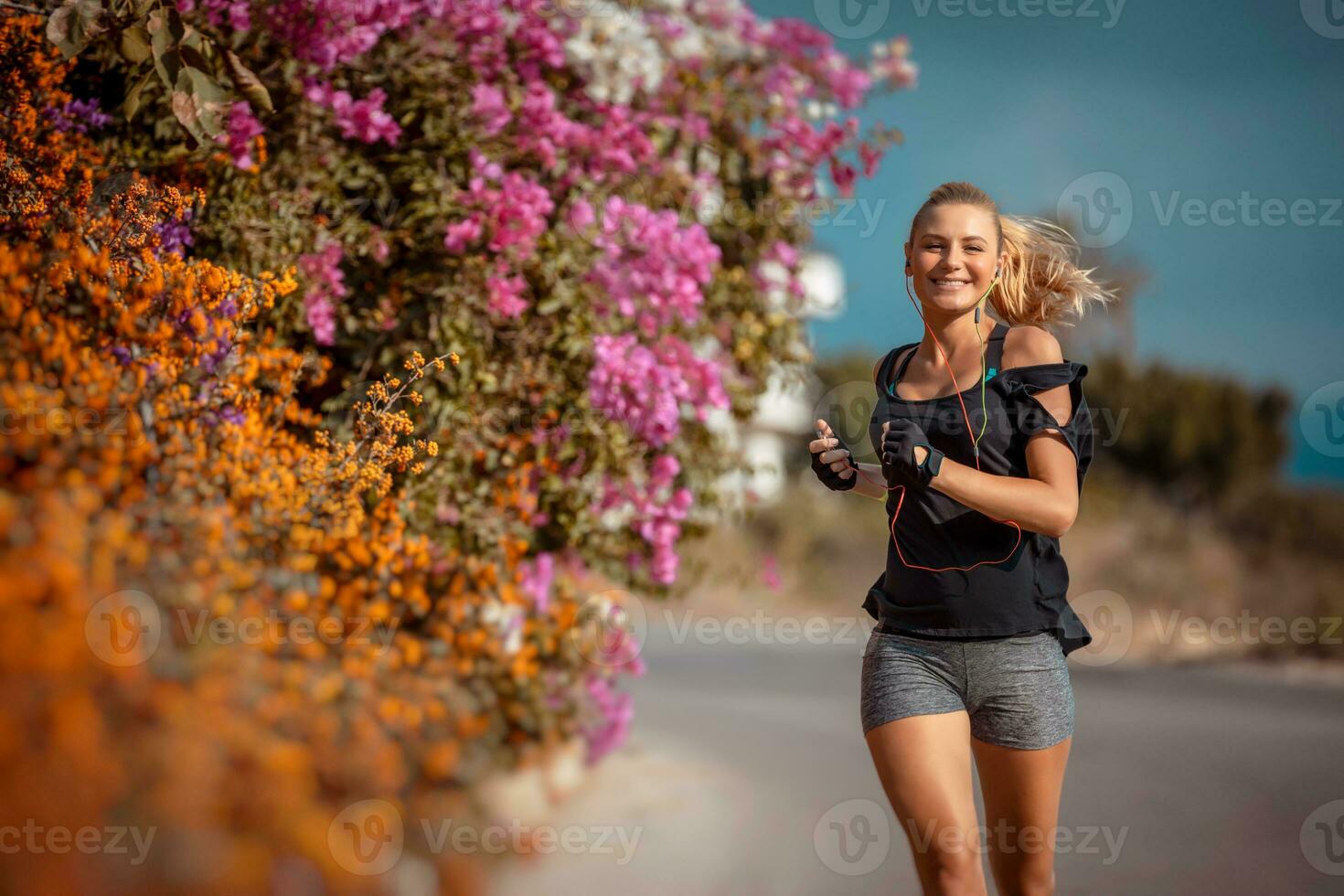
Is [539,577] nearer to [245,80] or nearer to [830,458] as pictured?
[245,80]

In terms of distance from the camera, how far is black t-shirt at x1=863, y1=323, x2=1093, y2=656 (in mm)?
2256

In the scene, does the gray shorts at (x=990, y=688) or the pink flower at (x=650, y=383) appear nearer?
the gray shorts at (x=990, y=688)

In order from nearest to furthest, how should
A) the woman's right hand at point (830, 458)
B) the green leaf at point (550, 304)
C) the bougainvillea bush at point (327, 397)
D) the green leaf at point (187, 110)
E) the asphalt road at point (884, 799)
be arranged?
the woman's right hand at point (830, 458)
the bougainvillea bush at point (327, 397)
the green leaf at point (187, 110)
the green leaf at point (550, 304)
the asphalt road at point (884, 799)

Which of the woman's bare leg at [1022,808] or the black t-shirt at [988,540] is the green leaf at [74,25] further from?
the woman's bare leg at [1022,808]

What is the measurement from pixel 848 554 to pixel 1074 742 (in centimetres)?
591

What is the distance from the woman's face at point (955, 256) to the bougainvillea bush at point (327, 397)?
1.52m

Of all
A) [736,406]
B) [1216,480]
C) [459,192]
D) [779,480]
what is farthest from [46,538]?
[1216,480]

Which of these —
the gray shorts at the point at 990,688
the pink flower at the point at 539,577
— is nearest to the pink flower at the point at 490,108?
the pink flower at the point at 539,577

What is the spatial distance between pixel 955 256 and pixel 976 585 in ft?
2.11

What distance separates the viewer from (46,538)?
109 inches

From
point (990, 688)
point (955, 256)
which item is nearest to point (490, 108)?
point (955, 256)

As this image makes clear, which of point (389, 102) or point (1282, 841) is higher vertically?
point (389, 102)

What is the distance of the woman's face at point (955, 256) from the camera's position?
2.34 meters

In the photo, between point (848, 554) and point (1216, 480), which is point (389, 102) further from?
point (1216, 480)
